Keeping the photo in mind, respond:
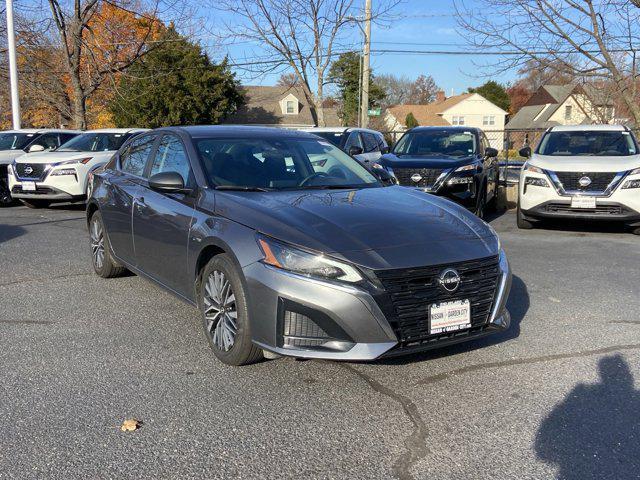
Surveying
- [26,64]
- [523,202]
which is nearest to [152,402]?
[523,202]

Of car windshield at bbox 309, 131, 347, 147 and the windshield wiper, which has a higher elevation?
→ car windshield at bbox 309, 131, 347, 147

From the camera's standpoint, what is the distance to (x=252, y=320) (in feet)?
12.1

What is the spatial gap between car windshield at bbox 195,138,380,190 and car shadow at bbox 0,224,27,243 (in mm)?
5323

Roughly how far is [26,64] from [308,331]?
29751mm

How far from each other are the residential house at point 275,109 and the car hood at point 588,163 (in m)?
38.4

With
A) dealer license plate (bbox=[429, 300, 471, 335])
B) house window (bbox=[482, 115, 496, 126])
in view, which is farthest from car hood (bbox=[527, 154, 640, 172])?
house window (bbox=[482, 115, 496, 126])

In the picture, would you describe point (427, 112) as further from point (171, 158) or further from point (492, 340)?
point (492, 340)

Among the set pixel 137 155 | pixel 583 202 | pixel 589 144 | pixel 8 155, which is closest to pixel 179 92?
pixel 8 155

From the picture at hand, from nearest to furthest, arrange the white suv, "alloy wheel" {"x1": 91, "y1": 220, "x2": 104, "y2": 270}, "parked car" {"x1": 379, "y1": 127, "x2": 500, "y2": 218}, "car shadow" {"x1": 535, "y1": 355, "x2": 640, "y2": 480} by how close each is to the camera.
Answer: "car shadow" {"x1": 535, "y1": 355, "x2": 640, "y2": 480}
"alloy wheel" {"x1": 91, "y1": 220, "x2": 104, "y2": 270}
the white suv
"parked car" {"x1": 379, "y1": 127, "x2": 500, "y2": 218}

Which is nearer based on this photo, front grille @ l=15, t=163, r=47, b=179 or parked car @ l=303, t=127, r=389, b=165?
front grille @ l=15, t=163, r=47, b=179

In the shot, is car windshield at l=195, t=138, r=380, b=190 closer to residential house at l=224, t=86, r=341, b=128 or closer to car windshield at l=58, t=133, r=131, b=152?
car windshield at l=58, t=133, r=131, b=152

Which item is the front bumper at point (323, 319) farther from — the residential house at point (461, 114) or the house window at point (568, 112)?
the residential house at point (461, 114)

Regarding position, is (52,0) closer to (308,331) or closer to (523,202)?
(523,202)

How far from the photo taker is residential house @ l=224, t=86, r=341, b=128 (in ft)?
156
